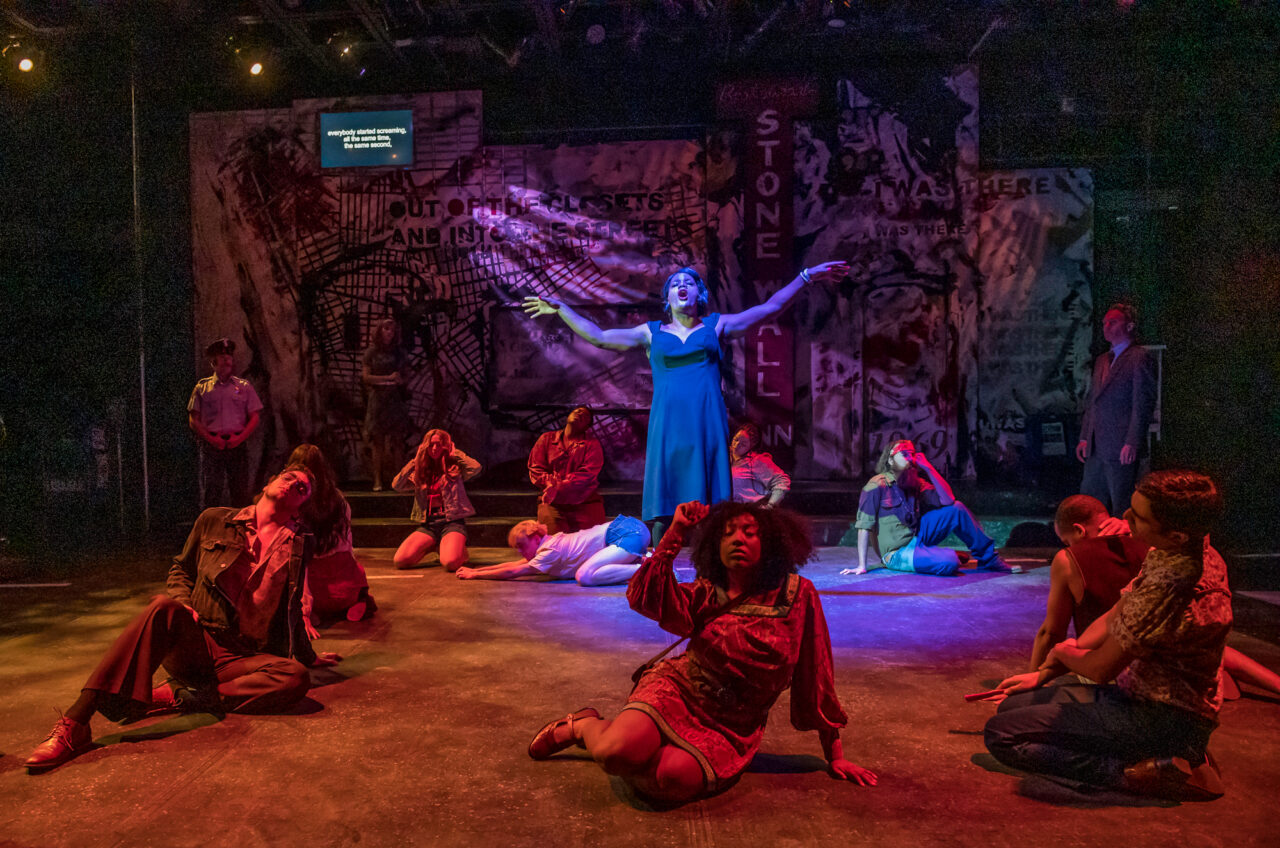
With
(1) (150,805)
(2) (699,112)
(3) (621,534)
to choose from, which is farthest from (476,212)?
(1) (150,805)

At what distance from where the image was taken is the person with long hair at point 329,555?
471 cm

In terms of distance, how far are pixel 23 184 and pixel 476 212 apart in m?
4.28

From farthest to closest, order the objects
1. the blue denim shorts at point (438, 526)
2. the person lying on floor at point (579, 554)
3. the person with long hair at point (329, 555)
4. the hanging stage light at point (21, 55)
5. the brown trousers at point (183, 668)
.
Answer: the hanging stage light at point (21, 55) < the blue denim shorts at point (438, 526) < the person lying on floor at point (579, 554) < the person with long hair at point (329, 555) < the brown trousers at point (183, 668)

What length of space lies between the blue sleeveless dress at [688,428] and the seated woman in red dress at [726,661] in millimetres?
2499

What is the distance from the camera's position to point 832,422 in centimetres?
920

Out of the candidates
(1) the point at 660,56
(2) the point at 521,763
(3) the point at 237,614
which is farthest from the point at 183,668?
(1) the point at 660,56

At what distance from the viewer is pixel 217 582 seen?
356cm

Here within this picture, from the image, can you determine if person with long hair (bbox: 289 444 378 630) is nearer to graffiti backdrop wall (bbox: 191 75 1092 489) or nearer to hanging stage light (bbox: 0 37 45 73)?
graffiti backdrop wall (bbox: 191 75 1092 489)

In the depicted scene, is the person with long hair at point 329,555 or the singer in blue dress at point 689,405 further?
the singer in blue dress at point 689,405

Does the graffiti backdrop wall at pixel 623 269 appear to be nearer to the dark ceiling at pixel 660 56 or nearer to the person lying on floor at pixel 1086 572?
the dark ceiling at pixel 660 56

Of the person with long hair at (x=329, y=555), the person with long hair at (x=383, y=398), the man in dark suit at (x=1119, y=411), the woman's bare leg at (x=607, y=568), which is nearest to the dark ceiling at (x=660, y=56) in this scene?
the person with long hair at (x=383, y=398)

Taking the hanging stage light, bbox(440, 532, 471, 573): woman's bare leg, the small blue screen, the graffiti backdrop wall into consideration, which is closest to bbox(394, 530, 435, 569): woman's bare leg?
bbox(440, 532, 471, 573): woman's bare leg

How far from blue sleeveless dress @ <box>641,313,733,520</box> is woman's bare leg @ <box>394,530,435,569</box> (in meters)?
2.13

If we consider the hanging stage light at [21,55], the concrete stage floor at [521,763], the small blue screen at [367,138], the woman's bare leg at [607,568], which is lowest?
the concrete stage floor at [521,763]
